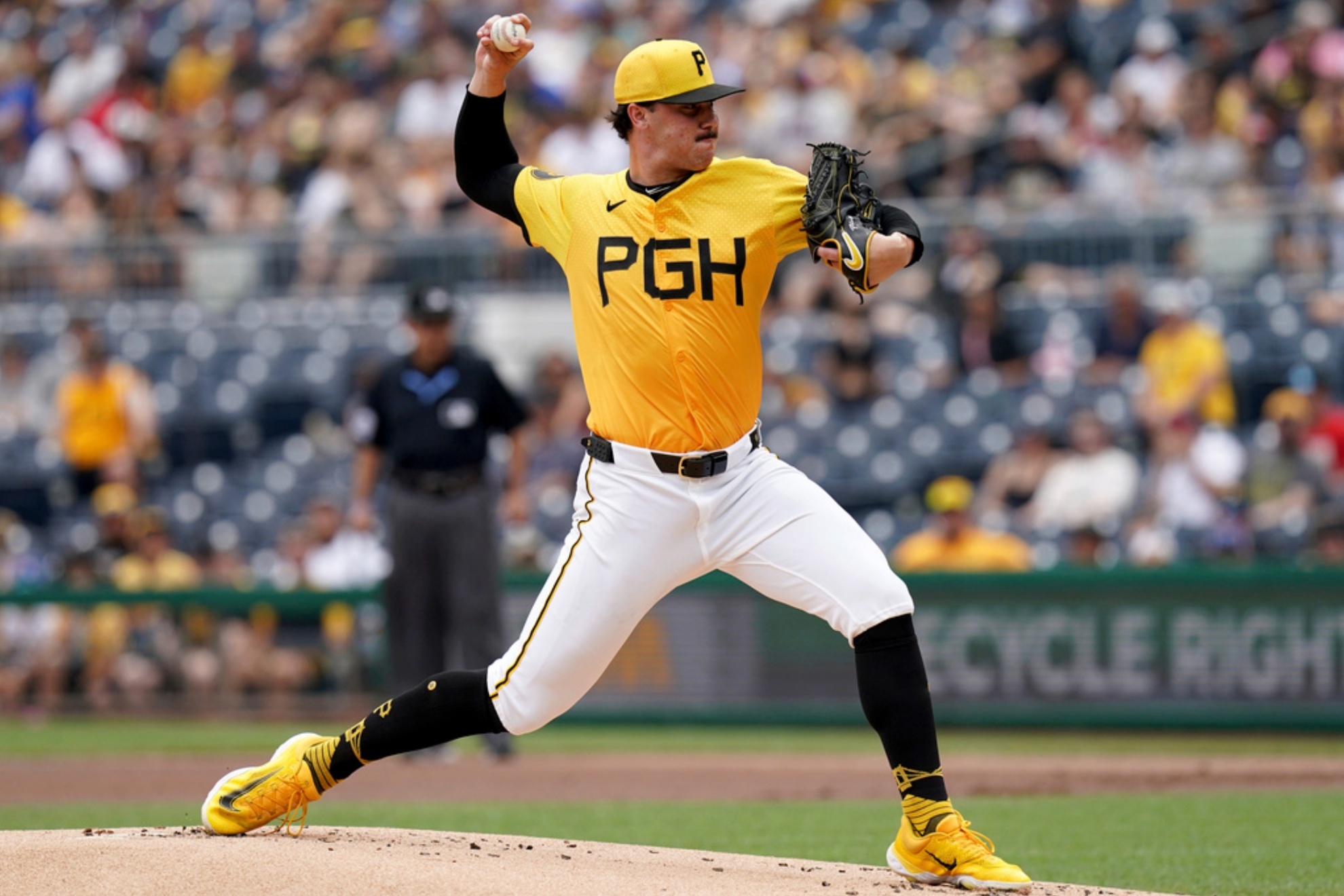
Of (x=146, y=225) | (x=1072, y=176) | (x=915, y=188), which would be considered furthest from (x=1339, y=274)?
→ (x=146, y=225)

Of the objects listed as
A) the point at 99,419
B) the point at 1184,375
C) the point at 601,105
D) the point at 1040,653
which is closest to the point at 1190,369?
the point at 1184,375

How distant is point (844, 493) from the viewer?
12.9 meters

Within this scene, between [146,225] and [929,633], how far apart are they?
8.76m

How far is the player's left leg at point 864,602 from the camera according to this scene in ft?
15.0

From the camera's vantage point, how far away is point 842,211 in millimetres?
4496

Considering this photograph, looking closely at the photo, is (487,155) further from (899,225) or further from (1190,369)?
(1190,369)

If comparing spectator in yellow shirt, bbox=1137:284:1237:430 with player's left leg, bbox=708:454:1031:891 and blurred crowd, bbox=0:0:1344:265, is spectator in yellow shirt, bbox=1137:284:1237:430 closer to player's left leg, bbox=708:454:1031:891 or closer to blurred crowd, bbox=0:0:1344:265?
blurred crowd, bbox=0:0:1344:265

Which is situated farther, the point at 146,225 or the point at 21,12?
the point at 21,12

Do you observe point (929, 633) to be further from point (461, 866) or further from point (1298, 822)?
point (461, 866)

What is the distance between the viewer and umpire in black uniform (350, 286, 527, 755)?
29.3 feet

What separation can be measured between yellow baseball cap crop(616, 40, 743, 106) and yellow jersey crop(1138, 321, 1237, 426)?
26.0ft

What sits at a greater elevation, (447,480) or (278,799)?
(447,480)

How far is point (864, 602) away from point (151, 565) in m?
8.52

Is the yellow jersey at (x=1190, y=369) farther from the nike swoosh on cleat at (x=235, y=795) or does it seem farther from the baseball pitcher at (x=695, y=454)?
the nike swoosh on cleat at (x=235, y=795)
